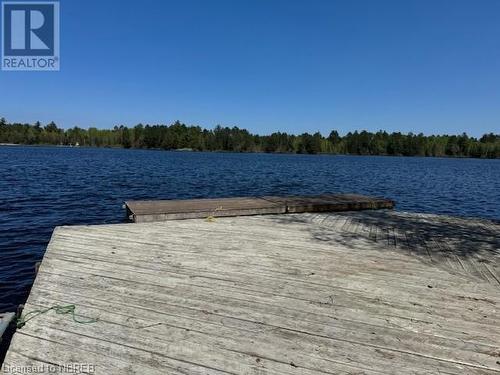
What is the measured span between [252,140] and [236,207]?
129941 mm

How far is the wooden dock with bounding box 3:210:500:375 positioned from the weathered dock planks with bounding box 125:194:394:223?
4.43ft

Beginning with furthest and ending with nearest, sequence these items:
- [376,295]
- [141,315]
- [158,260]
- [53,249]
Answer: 1. [53,249]
2. [158,260]
3. [376,295]
4. [141,315]

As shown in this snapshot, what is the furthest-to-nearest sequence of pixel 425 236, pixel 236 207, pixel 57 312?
pixel 236 207 → pixel 425 236 → pixel 57 312

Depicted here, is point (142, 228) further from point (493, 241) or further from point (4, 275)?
point (493, 241)

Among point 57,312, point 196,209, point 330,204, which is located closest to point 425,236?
point 330,204

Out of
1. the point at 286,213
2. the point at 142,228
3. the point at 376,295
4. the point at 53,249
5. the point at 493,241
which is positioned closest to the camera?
the point at 376,295

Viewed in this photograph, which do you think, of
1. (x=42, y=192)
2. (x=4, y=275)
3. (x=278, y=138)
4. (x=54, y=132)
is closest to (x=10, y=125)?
(x=54, y=132)

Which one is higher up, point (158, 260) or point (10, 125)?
point (10, 125)

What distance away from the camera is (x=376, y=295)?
346 cm

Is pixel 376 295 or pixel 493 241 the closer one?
pixel 376 295

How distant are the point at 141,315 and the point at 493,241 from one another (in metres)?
5.21

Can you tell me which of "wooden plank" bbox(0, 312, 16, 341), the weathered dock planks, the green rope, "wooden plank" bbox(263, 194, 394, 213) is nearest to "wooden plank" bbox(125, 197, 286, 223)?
the weathered dock planks

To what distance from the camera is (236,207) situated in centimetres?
762

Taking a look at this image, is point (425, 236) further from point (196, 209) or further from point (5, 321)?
point (5, 321)
